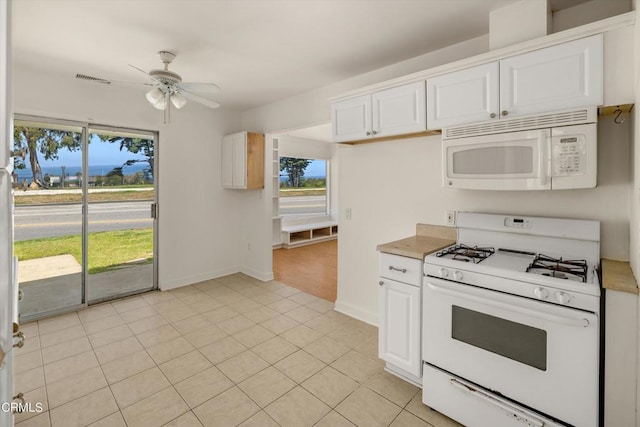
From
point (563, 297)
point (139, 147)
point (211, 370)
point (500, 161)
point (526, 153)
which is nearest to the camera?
point (563, 297)

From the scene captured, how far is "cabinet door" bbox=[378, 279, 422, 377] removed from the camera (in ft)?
6.93

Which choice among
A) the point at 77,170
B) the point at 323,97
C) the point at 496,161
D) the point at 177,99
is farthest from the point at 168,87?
the point at 496,161

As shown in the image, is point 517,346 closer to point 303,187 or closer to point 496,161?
point 496,161

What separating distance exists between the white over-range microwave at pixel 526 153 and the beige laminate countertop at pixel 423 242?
0.50 meters

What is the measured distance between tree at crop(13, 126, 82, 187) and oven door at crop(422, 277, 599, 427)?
4012 millimetres

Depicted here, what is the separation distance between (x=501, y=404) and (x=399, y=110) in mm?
2075

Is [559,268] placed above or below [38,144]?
below

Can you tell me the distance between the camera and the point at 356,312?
3.38 m

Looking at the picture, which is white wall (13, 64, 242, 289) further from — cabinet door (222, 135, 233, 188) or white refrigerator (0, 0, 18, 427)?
white refrigerator (0, 0, 18, 427)

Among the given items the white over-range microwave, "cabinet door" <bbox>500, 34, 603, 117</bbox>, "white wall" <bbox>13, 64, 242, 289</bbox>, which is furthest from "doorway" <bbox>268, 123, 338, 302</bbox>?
"cabinet door" <bbox>500, 34, 603, 117</bbox>

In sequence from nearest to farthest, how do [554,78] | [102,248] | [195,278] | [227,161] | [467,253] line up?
[554,78] < [467,253] < [102,248] < [195,278] < [227,161]

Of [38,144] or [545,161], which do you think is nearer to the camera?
[545,161]

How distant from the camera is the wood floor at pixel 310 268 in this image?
14.3ft

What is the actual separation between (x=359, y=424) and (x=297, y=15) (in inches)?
107
